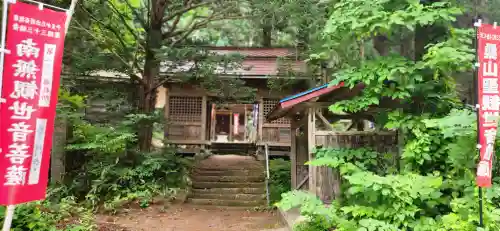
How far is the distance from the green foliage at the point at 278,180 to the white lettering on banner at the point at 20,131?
817 centimetres

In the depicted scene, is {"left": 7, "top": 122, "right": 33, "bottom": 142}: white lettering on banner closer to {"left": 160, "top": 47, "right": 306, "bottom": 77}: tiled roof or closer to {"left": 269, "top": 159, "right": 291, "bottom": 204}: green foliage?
{"left": 269, "top": 159, "right": 291, "bottom": 204}: green foliage

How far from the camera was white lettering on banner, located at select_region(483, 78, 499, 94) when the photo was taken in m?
4.80

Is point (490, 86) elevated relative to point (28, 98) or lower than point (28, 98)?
elevated

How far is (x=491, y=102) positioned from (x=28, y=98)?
5.94 m

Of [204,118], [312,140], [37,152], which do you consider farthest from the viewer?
[204,118]

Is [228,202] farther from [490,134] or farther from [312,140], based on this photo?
[490,134]

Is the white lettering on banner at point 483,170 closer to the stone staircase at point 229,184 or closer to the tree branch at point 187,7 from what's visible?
the stone staircase at point 229,184

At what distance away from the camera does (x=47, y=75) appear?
4.45m

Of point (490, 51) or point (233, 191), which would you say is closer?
point (490, 51)

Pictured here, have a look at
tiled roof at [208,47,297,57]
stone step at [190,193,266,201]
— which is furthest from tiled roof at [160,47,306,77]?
stone step at [190,193,266,201]

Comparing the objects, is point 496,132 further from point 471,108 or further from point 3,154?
point 3,154

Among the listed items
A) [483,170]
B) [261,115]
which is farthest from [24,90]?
[261,115]

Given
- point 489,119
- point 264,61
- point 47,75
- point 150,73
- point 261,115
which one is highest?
point 264,61

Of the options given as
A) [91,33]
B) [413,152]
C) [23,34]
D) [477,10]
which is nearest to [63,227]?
[23,34]
